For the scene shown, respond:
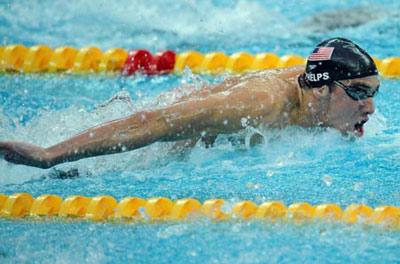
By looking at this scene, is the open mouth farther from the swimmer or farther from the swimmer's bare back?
the swimmer's bare back

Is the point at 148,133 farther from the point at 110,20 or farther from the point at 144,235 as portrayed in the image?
the point at 110,20

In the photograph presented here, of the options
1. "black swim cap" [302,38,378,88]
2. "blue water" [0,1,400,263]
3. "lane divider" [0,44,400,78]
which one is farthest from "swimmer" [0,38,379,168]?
"lane divider" [0,44,400,78]

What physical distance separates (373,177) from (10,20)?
3802 mm

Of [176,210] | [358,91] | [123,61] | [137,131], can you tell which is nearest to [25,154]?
[137,131]

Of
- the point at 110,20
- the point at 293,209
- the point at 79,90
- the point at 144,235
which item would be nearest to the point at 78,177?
the point at 144,235

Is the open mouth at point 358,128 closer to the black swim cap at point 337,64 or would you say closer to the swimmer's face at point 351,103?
the swimmer's face at point 351,103

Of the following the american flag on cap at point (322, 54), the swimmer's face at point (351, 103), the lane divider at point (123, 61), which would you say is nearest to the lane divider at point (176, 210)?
the swimmer's face at point (351, 103)

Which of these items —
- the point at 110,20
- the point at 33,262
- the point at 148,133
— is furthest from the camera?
the point at 110,20

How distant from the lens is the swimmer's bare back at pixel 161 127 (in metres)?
3.67

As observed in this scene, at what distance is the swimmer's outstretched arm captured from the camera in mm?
3668

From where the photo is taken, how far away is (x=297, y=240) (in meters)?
3.19

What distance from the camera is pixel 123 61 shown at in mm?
5770

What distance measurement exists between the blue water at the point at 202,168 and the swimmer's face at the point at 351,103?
0.13 metres

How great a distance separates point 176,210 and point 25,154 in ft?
2.21
